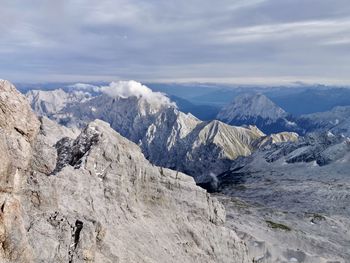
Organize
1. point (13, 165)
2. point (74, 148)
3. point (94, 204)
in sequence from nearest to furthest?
point (13, 165), point (94, 204), point (74, 148)

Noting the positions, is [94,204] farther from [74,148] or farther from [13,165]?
[13,165]

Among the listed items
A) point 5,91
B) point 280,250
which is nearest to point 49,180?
point 5,91

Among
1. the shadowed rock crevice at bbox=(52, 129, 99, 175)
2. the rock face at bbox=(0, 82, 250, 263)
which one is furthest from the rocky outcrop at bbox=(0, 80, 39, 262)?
the shadowed rock crevice at bbox=(52, 129, 99, 175)

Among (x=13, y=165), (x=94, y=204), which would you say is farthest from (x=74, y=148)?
(x=13, y=165)

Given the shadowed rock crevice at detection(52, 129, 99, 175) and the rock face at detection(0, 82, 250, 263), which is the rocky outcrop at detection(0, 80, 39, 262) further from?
the shadowed rock crevice at detection(52, 129, 99, 175)

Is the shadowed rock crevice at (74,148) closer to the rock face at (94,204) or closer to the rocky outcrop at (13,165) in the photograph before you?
the rock face at (94,204)

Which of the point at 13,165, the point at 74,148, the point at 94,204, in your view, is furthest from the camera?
the point at 74,148

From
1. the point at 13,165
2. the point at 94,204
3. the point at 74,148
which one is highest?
the point at 13,165

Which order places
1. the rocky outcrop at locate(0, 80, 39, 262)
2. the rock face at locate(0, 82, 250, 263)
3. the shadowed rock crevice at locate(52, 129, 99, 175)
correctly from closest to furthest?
the rocky outcrop at locate(0, 80, 39, 262), the rock face at locate(0, 82, 250, 263), the shadowed rock crevice at locate(52, 129, 99, 175)

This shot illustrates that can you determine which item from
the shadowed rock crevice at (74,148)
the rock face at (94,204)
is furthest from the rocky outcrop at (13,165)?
the shadowed rock crevice at (74,148)

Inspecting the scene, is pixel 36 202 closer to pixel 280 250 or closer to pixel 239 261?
pixel 239 261
